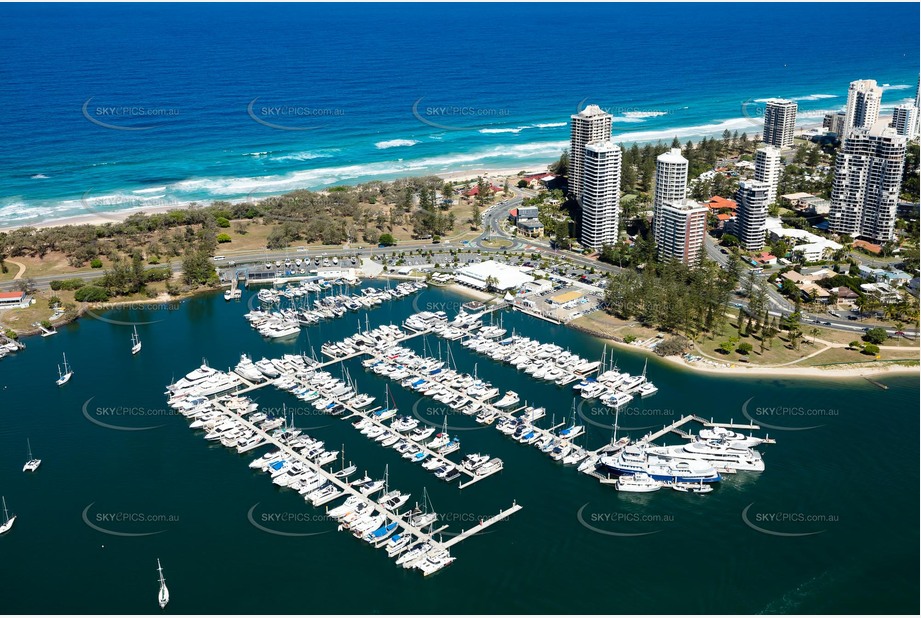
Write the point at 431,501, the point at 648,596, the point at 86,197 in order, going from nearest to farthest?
the point at 648,596, the point at 431,501, the point at 86,197

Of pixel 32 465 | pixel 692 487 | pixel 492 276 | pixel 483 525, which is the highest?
pixel 492 276

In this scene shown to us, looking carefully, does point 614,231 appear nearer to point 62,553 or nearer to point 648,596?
point 648,596

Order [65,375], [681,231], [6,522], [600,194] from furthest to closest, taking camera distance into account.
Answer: [600,194]
[681,231]
[65,375]
[6,522]

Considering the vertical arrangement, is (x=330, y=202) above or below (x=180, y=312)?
above

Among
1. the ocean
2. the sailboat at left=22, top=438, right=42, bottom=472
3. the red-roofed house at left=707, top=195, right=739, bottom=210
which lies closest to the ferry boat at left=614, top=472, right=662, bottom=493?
the ocean

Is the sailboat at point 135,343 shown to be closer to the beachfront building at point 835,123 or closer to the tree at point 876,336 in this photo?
the tree at point 876,336

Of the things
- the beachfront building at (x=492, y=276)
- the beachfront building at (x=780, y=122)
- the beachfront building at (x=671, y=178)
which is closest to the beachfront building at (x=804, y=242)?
the beachfront building at (x=671, y=178)

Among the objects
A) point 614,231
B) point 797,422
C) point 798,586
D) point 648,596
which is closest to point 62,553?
point 648,596

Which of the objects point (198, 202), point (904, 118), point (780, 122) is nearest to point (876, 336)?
point (780, 122)

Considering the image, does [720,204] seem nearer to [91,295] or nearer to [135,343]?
[135,343]
